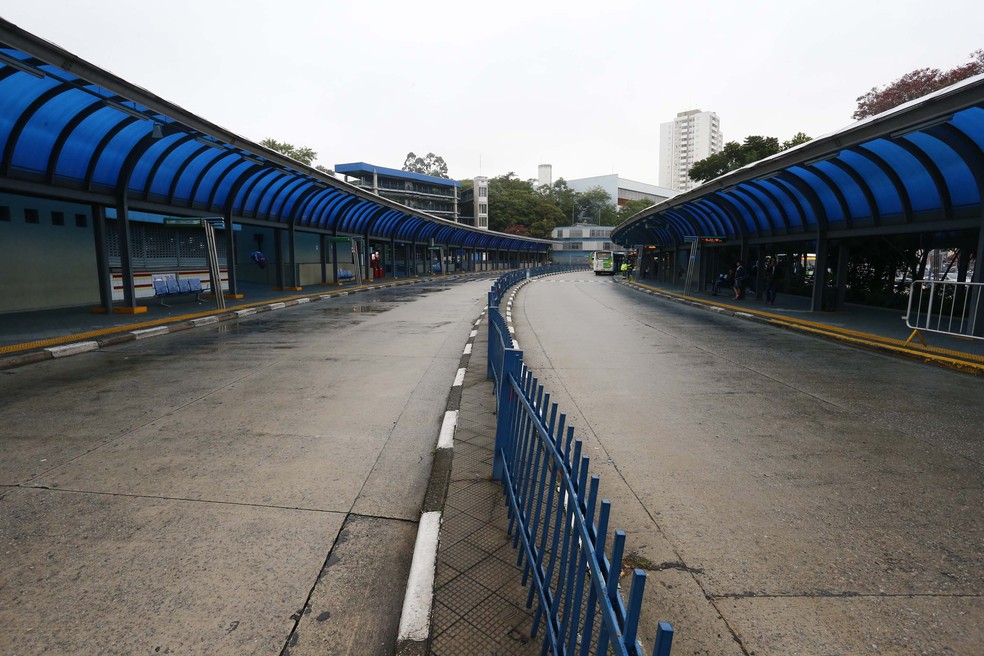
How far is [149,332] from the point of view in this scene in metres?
11.9

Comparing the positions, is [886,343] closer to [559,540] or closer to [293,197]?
[559,540]

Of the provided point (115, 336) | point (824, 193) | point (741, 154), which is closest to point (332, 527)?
point (115, 336)

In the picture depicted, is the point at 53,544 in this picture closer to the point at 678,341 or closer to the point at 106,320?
the point at 678,341

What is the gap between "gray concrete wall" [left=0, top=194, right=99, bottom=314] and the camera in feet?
46.5

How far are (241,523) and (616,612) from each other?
2780 millimetres

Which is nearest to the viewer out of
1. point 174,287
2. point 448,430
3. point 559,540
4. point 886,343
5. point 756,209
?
point 559,540

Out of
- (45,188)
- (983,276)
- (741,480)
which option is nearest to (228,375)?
(741,480)

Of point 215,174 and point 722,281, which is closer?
point 215,174

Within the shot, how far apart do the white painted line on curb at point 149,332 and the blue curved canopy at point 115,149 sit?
3992mm

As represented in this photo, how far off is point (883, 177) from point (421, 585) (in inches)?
609

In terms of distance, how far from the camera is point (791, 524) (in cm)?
352

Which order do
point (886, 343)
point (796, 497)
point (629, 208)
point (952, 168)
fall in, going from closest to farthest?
point (796, 497) < point (886, 343) < point (952, 168) < point (629, 208)

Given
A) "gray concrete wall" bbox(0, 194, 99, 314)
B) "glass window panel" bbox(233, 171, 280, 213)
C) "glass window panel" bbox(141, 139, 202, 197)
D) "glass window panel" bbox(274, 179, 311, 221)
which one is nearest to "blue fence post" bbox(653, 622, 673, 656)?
"glass window panel" bbox(141, 139, 202, 197)

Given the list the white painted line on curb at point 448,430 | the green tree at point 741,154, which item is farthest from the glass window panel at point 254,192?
the green tree at point 741,154
